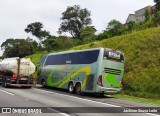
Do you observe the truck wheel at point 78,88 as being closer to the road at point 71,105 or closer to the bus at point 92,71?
the bus at point 92,71

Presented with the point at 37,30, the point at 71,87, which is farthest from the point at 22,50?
the point at 71,87

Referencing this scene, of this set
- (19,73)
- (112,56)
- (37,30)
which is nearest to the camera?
(112,56)

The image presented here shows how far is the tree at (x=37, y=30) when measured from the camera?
359 feet

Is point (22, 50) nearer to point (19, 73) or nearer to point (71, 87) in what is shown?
point (19, 73)

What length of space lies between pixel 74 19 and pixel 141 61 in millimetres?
71940

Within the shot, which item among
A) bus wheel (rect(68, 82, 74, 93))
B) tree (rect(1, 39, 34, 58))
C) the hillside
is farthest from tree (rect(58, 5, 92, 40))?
bus wheel (rect(68, 82, 74, 93))

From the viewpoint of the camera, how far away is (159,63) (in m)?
28.4

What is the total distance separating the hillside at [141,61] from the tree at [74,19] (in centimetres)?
6090

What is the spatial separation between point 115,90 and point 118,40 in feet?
52.8

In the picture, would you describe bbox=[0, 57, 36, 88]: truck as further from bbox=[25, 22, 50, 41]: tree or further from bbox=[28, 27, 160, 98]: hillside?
bbox=[25, 22, 50, 41]: tree

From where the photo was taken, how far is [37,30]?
11106 cm

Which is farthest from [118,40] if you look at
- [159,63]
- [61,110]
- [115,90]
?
[61,110]

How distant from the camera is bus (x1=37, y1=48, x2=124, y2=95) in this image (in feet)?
71.3

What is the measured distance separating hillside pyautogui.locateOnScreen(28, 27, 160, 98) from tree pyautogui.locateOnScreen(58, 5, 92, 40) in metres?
60.9
